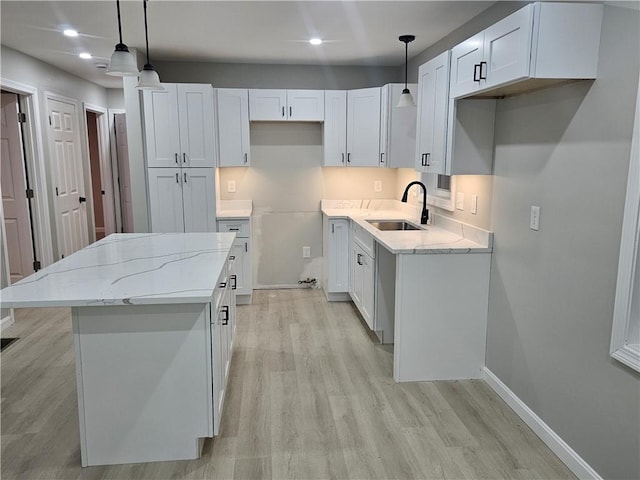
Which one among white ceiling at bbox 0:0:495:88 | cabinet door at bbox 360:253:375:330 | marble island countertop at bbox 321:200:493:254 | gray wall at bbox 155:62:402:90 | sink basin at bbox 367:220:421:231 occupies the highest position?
white ceiling at bbox 0:0:495:88

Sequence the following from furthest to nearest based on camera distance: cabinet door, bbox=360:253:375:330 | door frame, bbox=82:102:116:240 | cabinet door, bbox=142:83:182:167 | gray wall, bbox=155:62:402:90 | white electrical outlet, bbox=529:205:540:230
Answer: door frame, bbox=82:102:116:240
gray wall, bbox=155:62:402:90
cabinet door, bbox=142:83:182:167
cabinet door, bbox=360:253:375:330
white electrical outlet, bbox=529:205:540:230

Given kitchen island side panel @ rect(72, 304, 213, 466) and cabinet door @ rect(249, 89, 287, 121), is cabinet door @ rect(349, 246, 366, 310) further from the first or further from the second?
kitchen island side panel @ rect(72, 304, 213, 466)

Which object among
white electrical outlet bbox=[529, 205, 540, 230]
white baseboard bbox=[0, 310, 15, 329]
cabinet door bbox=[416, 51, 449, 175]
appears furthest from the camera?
white baseboard bbox=[0, 310, 15, 329]

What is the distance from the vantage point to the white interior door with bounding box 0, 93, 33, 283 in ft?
15.1

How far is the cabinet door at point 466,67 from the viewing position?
8.11 feet

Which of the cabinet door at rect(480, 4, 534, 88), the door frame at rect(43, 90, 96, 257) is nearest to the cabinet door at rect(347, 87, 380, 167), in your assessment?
the cabinet door at rect(480, 4, 534, 88)

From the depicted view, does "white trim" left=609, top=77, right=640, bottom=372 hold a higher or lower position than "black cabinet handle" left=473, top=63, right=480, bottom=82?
lower

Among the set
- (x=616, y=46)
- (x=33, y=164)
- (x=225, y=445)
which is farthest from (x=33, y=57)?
(x=616, y=46)

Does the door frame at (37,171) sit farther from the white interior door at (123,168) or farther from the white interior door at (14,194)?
the white interior door at (123,168)

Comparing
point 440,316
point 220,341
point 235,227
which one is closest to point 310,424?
point 220,341

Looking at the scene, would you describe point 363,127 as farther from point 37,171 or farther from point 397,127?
point 37,171

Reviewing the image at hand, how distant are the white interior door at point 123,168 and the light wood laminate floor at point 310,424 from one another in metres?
4.24

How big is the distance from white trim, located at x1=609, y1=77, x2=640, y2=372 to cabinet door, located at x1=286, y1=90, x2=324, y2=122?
10.5 ft

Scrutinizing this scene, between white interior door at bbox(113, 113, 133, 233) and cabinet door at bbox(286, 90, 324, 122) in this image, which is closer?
cabinet door at bbox(286, 90, 324, 122)
